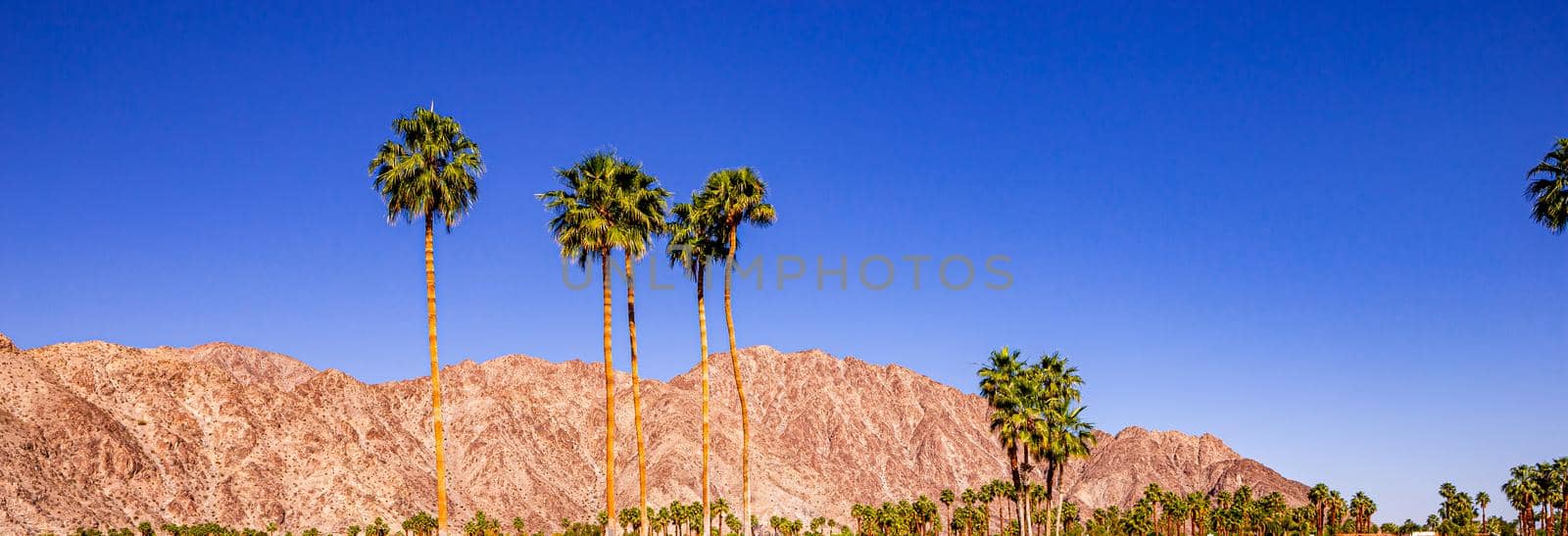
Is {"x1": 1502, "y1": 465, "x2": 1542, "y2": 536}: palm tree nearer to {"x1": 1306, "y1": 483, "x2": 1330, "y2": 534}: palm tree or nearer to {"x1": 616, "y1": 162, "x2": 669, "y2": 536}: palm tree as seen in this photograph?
{"x1": 1306, "y1": 483, "x2": 1330, "y2": 534}: palm tree

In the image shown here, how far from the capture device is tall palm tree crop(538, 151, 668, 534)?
35031 mm

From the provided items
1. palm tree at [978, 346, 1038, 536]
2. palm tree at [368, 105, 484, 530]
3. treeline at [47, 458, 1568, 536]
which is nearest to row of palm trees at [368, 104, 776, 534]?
palm tree at [368, 105, 484, 530]

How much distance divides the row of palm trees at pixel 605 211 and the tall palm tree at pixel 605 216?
0.03 m

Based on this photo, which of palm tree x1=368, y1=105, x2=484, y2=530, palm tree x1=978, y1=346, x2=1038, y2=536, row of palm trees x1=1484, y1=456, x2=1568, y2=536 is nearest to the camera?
palm tree x1=368, y1=105, x2=484, y2=530

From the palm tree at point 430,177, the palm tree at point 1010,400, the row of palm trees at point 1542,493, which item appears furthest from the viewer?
the row of palm trees at point 1542,493

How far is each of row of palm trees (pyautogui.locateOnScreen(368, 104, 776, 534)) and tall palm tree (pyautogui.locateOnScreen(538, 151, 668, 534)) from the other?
1.1 inches

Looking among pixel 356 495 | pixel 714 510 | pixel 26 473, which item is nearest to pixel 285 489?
pixel 356 495

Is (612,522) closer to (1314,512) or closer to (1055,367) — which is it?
(1055,367)

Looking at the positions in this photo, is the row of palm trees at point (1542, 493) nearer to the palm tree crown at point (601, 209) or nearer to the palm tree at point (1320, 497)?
the palm tree at point (1320, 497)

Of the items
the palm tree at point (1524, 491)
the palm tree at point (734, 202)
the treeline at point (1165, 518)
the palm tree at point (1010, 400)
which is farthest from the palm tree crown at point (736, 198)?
the palm tree at point (1524, 491)

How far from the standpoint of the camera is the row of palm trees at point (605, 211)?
32.7 m

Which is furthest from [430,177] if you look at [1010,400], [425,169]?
[1010,400]

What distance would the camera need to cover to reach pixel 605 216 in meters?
35.5

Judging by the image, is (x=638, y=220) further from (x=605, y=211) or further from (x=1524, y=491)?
(x=1524, y=491)
